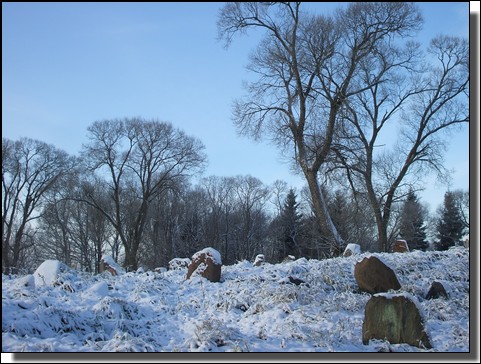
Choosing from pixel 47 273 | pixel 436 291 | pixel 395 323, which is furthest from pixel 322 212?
pixel 47 273

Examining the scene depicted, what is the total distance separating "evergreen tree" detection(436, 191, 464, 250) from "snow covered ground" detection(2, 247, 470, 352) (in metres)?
18.7

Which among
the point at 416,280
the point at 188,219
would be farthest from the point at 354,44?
the point at 188,219

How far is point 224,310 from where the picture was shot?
7398mm

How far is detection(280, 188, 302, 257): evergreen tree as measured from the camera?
126 ft

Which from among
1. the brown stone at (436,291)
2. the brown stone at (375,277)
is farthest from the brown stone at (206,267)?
the brown stone at (436,291)

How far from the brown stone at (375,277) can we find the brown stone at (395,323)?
1.94 m

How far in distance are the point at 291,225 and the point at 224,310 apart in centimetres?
3226

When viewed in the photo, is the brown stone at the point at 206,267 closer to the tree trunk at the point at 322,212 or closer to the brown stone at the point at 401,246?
the tree trunk at the point at 322,212

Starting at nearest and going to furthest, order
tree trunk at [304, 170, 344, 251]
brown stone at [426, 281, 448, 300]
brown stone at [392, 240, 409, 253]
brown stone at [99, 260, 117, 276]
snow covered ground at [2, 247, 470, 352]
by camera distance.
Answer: snow covered ground at [2, 247, 470, 352] < brown stone at [426, 281, 448, 300] < brown stone at [99, 260, 117, 276] < brown stone at [392, 240, 409, 253] < tree trunk at [304, 170, 344, 251]

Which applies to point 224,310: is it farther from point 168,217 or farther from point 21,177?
point 168,217

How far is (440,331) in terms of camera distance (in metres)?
6.48

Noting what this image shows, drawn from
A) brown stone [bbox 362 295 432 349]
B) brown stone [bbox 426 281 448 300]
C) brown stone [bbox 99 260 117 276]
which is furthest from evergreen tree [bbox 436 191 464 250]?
brown stone [bbox 362 295 432 349]

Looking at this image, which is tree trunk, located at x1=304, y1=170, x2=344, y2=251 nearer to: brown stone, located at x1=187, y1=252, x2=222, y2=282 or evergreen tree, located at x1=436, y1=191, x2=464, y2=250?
brown stone, located at x1=187, y1=252, x2=222, y2=282

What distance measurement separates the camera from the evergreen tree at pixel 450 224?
87.7 feet
